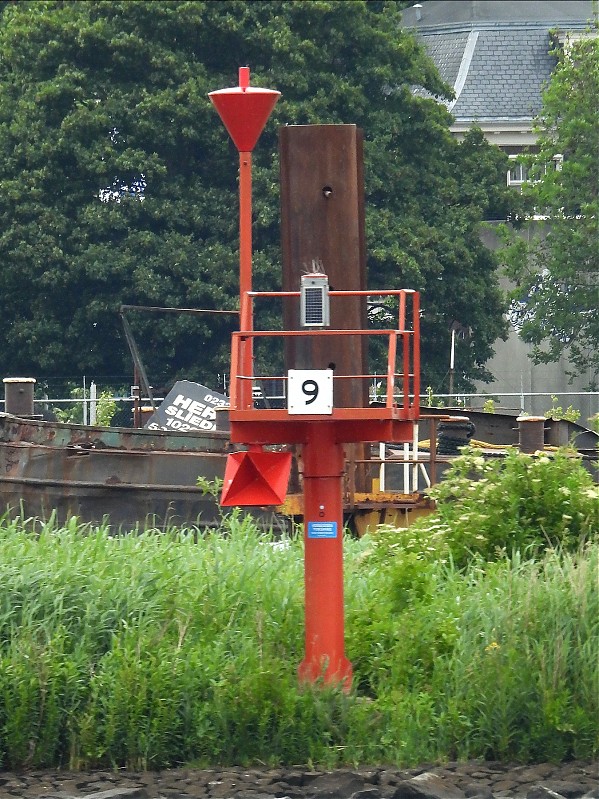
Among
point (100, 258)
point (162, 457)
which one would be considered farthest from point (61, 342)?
point (162, 457)

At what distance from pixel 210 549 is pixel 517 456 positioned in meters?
2.27

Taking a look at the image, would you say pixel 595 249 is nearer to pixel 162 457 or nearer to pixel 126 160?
pixel 126 160

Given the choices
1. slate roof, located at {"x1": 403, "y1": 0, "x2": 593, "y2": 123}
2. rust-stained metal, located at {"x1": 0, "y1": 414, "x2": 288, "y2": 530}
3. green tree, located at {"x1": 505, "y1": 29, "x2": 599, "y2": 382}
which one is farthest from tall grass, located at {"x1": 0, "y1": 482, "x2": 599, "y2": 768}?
slate roof, located at {"x1": 403, "y1": 0, "x2": 593, "y2": 123}

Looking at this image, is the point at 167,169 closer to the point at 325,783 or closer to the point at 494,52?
the point at 494,52

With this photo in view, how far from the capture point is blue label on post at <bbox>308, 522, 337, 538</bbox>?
7430 millimetres

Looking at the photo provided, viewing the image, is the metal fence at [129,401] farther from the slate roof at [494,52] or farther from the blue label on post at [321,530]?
the blue label on post at [321,530]

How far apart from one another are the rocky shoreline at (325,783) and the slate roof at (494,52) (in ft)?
107

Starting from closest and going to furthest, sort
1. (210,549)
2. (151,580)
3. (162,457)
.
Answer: (151,580)
(210,549)
(162,457)

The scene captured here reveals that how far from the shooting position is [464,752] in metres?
7.43

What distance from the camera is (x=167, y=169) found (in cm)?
3116

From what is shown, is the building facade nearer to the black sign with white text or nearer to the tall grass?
the black sign with white text

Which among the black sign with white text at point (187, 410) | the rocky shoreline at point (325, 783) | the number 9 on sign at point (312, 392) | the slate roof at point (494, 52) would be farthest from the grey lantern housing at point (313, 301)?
the slate roof at point (494, 52)

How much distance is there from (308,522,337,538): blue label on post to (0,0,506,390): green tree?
22.3m

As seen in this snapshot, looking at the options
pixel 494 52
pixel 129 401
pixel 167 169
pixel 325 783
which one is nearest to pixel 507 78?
pixel 494 52
